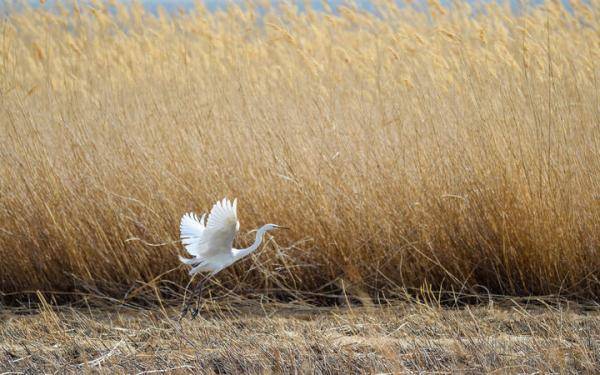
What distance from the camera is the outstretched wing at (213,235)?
260cm

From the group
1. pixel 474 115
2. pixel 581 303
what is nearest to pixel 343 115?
pixel 474 115

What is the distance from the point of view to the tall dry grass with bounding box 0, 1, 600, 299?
3486 mm

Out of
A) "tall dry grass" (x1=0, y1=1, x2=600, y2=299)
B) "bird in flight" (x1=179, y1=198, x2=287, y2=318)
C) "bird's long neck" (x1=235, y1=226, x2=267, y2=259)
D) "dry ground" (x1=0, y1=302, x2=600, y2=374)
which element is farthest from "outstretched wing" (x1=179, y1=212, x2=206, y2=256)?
"tall dry grass" (x1=0, y1=1, x2=600, y2=299)

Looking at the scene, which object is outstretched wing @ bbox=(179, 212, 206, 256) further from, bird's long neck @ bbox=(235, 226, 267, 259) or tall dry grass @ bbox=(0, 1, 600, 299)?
tall dry grass @ bbox=(0, 1, 600, 299)

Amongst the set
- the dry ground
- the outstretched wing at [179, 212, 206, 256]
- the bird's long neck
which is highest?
the outstretched wing at [179, 212, 206, 256]

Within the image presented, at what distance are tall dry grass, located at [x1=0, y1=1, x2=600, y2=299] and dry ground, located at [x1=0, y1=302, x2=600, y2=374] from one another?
240 millimetres

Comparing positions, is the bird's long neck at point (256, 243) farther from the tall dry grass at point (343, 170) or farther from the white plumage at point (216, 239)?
the tall dry grass at point (343, 170)

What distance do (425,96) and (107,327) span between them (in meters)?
1.66

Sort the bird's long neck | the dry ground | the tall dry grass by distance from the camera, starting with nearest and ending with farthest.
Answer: the dry ground, the bird's long neck, the tall dry grass

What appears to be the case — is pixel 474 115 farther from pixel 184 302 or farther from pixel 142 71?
pixel 142 71

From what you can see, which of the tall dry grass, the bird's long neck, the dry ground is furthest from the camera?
the tall dry grass

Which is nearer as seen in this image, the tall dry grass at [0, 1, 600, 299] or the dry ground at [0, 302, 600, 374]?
the dry ground at [0, 302, 600, 374]

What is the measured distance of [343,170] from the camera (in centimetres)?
373

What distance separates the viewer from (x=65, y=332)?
10.1 feet
